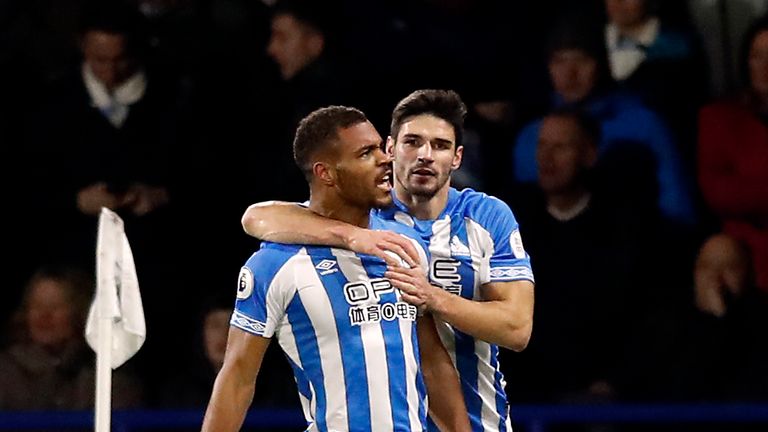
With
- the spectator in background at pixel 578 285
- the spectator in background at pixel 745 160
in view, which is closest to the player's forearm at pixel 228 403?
the spectator in background at pixel 578 285

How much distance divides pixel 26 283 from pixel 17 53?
1.11 metres

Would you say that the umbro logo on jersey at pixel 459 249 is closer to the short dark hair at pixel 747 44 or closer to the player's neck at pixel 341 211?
the player's neck at pixel 341 211

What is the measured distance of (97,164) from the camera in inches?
306

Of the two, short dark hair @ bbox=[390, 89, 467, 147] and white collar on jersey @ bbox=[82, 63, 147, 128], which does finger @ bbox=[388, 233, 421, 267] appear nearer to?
short dark hair @ bbox=[390, 89, 467, 147]

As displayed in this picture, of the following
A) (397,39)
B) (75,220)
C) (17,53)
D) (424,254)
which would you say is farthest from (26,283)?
(424,254)

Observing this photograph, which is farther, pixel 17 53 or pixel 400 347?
pixel 17 53

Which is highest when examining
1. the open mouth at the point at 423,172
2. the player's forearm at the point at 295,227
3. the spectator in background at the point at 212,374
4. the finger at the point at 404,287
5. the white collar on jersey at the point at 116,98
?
the white collar on jersey at the point at 116,98

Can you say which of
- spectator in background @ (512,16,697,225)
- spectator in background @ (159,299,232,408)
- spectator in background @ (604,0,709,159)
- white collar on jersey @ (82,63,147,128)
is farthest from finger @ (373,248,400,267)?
white collar on jersey @ (82,63,147,128)

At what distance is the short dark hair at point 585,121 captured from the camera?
7.37 m

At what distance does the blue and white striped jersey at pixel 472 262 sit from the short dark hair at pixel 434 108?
226 mm

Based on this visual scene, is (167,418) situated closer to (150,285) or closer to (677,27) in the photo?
(150,285)

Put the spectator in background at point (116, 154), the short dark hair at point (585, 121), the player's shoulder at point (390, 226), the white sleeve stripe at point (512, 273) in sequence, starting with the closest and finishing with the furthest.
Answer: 1. the player's shoulder at point (390, 226)
2. the white sleeve stripe at point (512, 273)
3. the short dark hair at point (585, 121)
4. the spectator in background at point (116, 154)

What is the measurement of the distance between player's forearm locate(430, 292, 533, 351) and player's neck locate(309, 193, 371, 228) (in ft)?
0.98

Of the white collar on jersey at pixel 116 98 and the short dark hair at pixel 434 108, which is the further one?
the white collar on jersey at pixel 116 98
